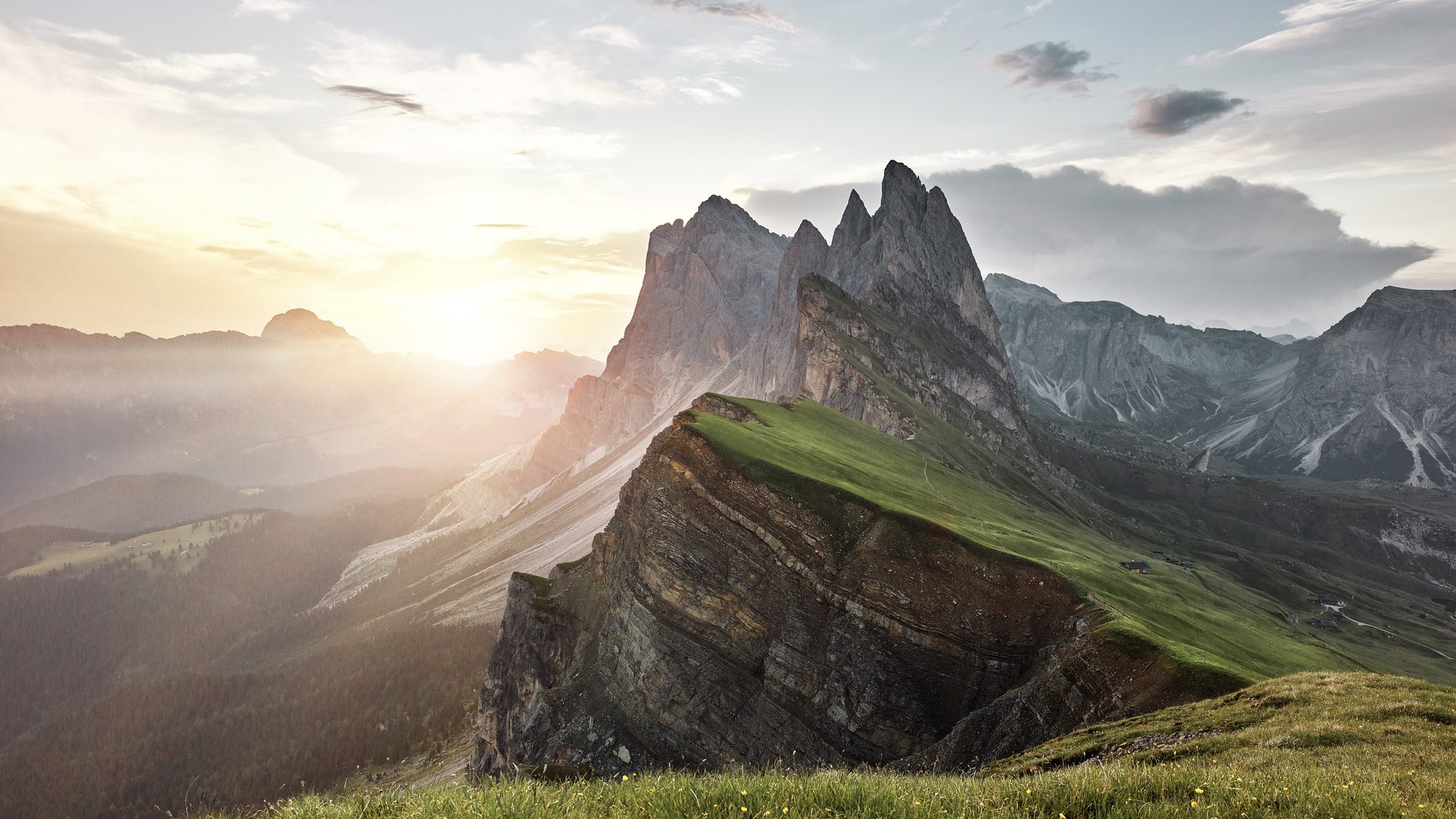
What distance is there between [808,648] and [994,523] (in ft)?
93.4

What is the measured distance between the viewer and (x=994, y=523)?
6212cm

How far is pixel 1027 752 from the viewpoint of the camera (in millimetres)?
25031

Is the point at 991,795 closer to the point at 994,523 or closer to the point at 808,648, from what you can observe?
the point at 808,648

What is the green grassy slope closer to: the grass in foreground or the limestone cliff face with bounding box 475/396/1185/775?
the limestone cliff face with bounding box 475/396/1185/775

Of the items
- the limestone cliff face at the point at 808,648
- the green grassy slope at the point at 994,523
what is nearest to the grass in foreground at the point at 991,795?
the limestone cliff face at the point at 808,648

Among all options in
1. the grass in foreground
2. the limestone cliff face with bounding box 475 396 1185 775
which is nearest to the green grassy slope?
the limestone cliff face with bounding box 475 396 1185 775

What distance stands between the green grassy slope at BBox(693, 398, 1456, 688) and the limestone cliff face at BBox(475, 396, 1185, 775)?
229cm

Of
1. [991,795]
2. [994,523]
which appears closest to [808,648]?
[994,523]

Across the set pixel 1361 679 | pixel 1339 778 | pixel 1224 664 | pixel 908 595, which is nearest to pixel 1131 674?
pixel 1224 664

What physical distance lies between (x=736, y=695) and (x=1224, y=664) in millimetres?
28702

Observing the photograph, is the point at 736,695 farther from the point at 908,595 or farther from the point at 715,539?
the point at 908,595

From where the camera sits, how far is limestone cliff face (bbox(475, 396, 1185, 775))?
3472cm

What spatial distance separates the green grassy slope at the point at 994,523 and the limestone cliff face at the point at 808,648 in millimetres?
2287

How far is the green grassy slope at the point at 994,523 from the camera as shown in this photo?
134 feet
